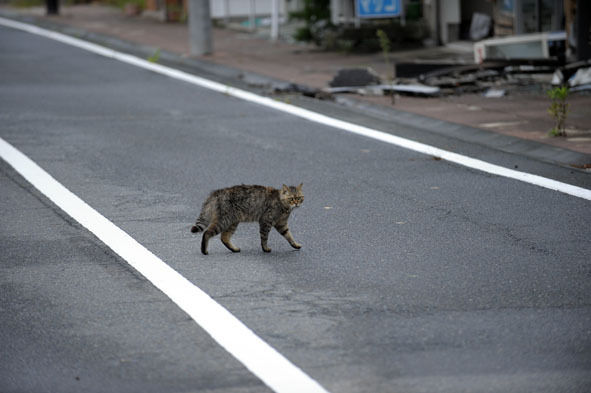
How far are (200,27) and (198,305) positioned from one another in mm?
16250

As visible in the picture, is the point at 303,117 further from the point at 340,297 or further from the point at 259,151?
the point at 340,297

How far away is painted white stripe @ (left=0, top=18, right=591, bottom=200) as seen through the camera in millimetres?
10992

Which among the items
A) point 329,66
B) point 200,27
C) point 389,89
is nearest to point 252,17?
point 200,27

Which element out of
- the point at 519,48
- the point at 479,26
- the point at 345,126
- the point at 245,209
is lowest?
the point at 245,209

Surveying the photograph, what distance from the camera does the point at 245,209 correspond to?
326 inches

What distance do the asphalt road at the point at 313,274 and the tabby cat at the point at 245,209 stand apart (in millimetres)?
221

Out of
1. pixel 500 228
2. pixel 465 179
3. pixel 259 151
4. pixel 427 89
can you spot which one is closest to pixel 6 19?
pixel 427 89

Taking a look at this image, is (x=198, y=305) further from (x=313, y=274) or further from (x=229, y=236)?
(x=229, y=236)

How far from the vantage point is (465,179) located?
11.2 meters

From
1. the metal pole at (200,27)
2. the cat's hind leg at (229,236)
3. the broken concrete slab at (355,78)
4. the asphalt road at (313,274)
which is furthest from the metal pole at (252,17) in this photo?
the cat's hind leg at (229,236)

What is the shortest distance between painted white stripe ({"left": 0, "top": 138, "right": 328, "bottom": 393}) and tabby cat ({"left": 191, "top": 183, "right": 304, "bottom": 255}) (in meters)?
0.49

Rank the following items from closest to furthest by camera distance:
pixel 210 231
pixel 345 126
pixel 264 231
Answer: pixel 210 231, pixel 264 231, pixel 345 126

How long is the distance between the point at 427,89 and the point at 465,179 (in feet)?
20.5

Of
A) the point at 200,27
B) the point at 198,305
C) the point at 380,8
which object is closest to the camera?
the point at 198,305
